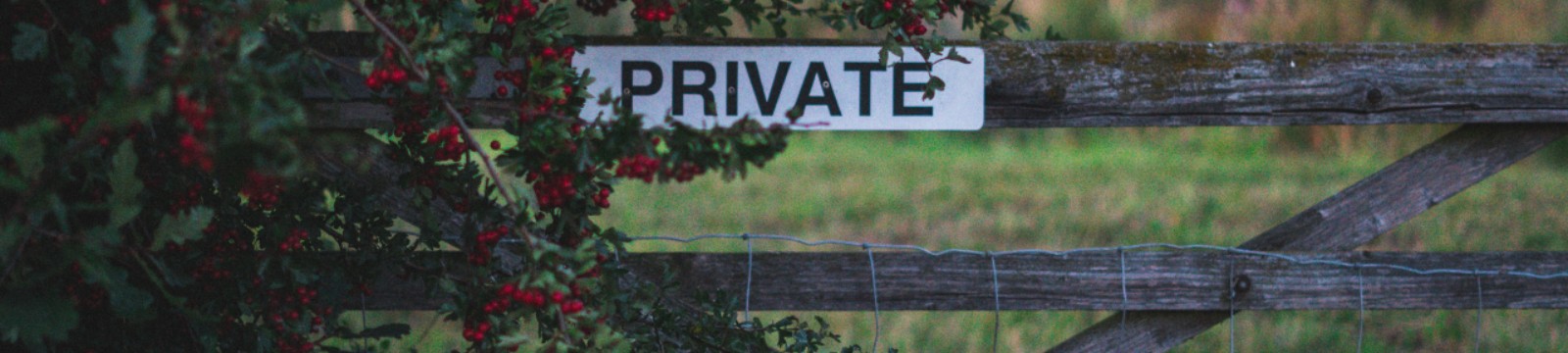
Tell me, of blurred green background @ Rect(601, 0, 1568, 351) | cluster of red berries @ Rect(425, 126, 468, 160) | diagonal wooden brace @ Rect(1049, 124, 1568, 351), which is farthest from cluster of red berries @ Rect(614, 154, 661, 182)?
blurred green background @ Rect(601, 0, 1568, 351)

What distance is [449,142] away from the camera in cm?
150

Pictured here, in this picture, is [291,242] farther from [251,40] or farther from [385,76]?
[251,40]

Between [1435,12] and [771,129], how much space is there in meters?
8.18

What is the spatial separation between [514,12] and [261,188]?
1.49 feet

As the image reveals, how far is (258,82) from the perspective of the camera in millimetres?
1039

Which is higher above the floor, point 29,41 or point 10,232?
point 29,41

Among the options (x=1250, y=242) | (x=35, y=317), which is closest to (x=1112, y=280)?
(x=1250, y=242)

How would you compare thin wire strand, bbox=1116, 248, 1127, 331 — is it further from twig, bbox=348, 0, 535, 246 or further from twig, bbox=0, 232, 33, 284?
twig, bbox=0, 232, 33, 284

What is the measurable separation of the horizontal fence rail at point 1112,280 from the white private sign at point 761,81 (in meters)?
0.29

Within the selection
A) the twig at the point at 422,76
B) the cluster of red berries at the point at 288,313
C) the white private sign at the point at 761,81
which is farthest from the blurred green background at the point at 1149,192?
the twig at the point at 422,76

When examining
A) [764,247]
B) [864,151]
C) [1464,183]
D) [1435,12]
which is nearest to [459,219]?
[1464,183]

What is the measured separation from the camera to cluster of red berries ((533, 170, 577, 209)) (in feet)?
4.79

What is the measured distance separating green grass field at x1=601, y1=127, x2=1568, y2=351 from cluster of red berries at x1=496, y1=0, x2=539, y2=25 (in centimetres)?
258

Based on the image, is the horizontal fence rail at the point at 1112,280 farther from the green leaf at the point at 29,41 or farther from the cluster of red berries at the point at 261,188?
the green leaf at the point at 29,41
